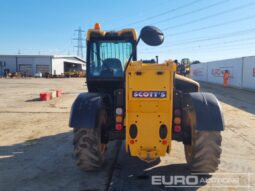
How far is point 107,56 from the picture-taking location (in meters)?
6.80

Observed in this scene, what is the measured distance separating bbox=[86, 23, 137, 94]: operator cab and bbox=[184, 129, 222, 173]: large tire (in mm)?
2085

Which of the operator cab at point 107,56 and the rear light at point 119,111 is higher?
the operator cab at point 107,56

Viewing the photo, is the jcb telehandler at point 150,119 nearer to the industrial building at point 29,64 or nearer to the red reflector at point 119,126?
the red reflector at point 119,126

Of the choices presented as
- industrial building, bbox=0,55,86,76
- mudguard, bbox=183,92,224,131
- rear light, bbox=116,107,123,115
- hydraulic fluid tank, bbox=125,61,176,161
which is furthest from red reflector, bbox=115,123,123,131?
industrial building, bbox=0,55,86,76

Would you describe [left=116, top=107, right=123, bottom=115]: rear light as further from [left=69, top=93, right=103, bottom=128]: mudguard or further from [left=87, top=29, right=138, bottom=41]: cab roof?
[left=87, top=29, right=138, bottom=41]: cab roof

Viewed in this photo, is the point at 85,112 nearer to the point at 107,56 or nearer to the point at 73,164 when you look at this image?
the point at 73,164

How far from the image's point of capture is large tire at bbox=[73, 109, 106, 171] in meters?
5.36

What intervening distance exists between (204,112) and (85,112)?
6.51ft

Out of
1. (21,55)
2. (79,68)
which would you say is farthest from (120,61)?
(79,68)

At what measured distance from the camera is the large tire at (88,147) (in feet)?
17.6

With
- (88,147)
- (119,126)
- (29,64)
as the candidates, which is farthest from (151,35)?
(29,64)

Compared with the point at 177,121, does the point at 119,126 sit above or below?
below

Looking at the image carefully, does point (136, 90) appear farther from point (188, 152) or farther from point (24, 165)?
point (24, 165)

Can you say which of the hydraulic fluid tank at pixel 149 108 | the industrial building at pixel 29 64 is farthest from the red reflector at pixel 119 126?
the industrial building at pixel 29 64
